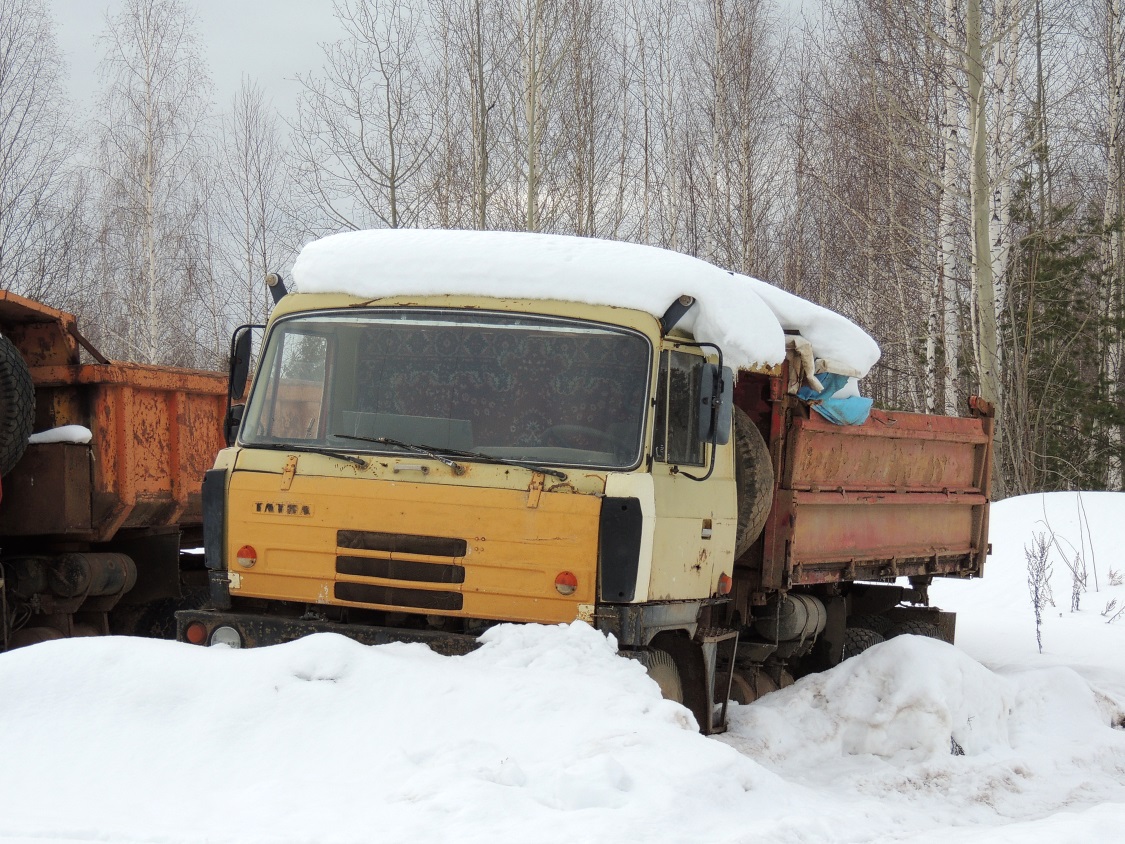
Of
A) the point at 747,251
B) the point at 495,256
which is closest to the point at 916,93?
the point at 747,251

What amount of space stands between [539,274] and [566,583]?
1493mm

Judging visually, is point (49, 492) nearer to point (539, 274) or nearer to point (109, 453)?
point (109, 453)

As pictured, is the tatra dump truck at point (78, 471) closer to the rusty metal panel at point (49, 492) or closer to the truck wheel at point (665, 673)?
the rusty metal panel at point (49, 492)

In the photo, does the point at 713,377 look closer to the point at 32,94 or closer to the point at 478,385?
the point at 478,385

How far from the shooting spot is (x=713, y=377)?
6.09m

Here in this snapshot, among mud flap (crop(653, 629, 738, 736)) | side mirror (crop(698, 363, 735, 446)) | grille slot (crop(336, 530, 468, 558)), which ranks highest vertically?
side mirror (crop(698, 363, 735, 446))

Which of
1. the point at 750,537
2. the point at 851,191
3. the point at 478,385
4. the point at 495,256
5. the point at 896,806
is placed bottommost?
the point at 896,806

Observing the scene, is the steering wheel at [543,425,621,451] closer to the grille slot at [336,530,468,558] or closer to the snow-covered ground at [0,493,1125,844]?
the grille slot at [336,530,468,558]

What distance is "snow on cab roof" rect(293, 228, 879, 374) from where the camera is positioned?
6250 mm

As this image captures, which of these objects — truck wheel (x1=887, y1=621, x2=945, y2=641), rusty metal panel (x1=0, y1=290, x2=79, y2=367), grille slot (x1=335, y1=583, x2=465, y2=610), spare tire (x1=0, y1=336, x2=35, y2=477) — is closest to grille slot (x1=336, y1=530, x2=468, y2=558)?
grille slot (x1=335, y1=583, x2=465, y2=610)

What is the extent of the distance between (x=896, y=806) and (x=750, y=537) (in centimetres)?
188

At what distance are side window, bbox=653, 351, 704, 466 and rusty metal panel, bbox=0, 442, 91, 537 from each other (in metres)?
4.19

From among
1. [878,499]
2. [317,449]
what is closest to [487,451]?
[317,449]

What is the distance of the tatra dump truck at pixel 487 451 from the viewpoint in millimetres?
5844
